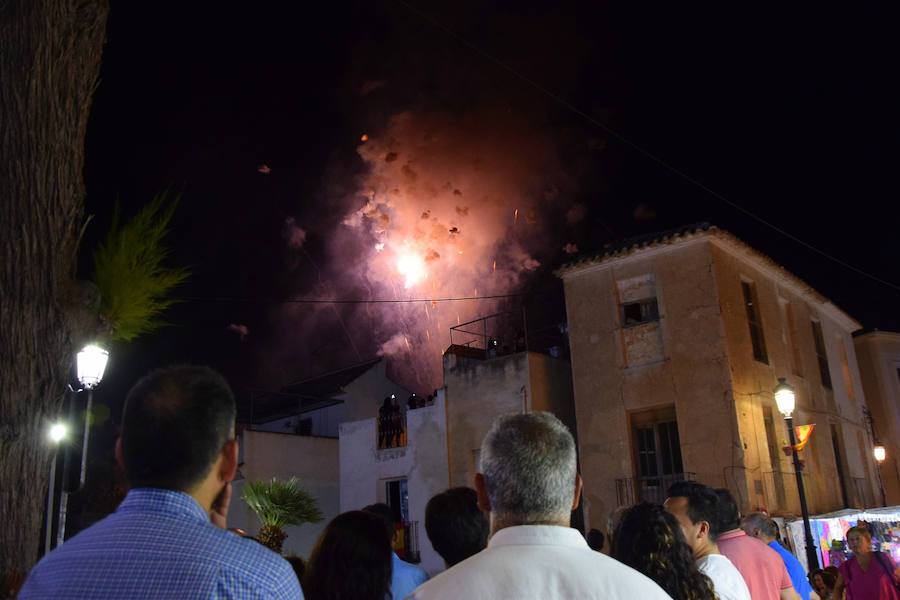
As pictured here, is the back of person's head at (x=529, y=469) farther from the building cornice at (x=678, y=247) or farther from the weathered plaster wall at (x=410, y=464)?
the weathered plaster wall at (x=410, y=464)

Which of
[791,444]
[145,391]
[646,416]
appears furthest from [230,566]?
[646,416]

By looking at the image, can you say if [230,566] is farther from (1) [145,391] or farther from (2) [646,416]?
(2) [646,416]

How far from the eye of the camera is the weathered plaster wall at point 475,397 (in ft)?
62.2

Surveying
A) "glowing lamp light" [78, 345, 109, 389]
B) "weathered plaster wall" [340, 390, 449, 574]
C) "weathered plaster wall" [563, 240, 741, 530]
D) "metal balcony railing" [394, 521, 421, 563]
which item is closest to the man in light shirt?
"glowing lamp light" [78, 345, 109, 389]

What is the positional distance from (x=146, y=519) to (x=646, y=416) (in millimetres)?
16528

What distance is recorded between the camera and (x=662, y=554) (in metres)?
3.34

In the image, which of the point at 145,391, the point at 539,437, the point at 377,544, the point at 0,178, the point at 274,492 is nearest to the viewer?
the point at 145,391

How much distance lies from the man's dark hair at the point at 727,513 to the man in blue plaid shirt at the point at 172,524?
12.0 feet

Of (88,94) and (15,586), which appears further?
(88,94)

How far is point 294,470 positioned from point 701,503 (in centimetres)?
2228

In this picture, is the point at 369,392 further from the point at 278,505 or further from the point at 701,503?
the point at 701,503

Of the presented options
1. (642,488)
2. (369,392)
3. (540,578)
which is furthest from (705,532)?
(369,392)

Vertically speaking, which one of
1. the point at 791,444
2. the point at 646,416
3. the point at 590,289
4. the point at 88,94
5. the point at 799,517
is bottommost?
the point at 799,517

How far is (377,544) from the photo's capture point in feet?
10.6
